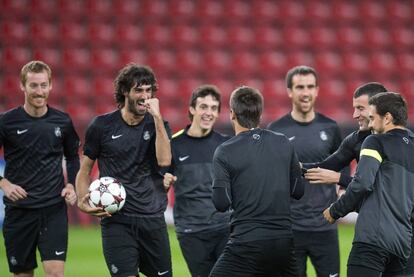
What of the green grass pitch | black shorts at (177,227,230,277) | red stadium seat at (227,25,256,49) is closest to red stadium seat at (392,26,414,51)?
red stadium seat at (227,25,256,49)

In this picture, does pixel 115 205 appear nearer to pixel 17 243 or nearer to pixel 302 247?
pixel 17 243

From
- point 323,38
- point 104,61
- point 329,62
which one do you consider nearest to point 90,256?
point 104,61

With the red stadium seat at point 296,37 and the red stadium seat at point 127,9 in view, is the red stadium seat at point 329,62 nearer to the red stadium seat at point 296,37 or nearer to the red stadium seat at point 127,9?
the red stadium seat at point 296,37

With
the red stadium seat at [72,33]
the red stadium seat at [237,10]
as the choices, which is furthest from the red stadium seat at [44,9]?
the red stadium seat at [237,10]

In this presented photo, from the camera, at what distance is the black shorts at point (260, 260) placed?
5289 millimetres

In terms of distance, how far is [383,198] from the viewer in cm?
550

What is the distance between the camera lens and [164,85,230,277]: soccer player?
721 centimetres

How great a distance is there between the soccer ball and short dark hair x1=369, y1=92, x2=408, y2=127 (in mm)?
2071

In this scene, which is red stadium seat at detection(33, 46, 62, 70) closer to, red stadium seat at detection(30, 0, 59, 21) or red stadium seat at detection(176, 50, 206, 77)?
red stadium seat at detection(30, 0, 59, 21)

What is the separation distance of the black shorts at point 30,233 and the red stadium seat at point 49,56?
10.9 meters

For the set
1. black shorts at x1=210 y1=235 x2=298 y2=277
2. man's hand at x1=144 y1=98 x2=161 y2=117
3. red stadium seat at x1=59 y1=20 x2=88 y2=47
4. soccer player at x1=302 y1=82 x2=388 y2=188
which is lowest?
black shorts at x1=210 y1=235 x2=298 y2=277

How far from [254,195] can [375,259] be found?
924mm

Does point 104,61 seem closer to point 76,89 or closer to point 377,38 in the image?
point 76,89

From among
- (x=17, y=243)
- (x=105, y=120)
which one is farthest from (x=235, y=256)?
(x=17, y=243)
